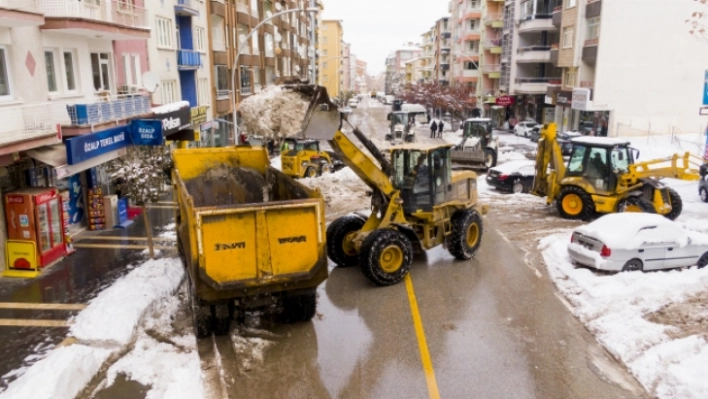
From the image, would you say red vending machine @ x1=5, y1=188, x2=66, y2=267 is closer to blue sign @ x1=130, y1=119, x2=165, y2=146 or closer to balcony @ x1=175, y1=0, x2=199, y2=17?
blue sign @ x1=130, y1=119, x2=165, y2=146

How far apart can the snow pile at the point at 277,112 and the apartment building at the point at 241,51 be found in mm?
12329

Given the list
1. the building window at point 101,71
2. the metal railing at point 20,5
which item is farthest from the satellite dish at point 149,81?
the metal railing at point 20,5

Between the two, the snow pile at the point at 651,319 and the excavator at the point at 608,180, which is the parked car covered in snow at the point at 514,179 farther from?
the snow pile at the point at 651,319

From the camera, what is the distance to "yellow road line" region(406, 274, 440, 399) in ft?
25.5

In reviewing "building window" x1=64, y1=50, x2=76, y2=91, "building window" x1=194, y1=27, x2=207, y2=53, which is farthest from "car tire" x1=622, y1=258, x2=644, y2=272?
"building window" x1=194, y1=27, x2=207, y2=53

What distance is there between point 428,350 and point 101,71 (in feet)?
47.6

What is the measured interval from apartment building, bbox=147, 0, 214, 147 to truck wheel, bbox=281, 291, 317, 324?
14526 millimetres

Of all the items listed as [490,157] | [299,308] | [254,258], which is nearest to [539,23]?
[490,157]

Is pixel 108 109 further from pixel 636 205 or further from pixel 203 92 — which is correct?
pixel 203 92

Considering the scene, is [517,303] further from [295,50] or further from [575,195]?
[295,50]

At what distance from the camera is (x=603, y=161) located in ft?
56.1

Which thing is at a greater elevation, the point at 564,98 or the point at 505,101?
the point at 564,98

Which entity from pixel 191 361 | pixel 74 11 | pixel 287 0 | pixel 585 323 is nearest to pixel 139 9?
pixel 74 11

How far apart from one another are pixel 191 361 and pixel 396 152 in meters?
6.28
